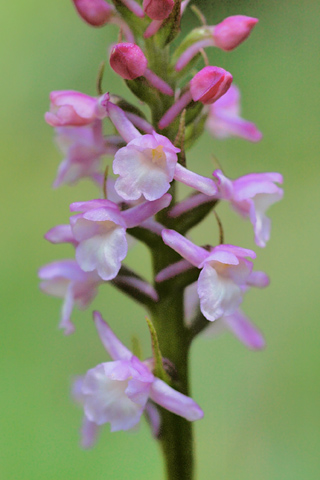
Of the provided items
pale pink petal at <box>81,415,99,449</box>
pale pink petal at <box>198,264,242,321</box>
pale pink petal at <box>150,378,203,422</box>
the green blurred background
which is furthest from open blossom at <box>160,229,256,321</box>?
the green blurred background

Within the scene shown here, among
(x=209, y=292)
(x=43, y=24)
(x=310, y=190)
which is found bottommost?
(x=310, y=190)

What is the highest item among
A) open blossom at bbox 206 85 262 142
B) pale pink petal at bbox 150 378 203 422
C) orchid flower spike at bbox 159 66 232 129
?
orchid flower spike at bbox 159 66 232 129

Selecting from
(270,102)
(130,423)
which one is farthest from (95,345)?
(270,102)

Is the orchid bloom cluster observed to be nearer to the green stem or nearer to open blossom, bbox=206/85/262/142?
the green stem

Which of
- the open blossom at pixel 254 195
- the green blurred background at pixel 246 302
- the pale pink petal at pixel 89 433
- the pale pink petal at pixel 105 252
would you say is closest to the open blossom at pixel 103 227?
the pale pink petal at pixel 105 252

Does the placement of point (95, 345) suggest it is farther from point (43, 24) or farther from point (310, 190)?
point (43, 24)

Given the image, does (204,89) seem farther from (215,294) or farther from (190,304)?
(190,304)

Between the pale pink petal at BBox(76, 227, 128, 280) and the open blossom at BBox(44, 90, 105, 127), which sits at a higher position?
the open blossom at BBox(44, 90, 105, 127)
